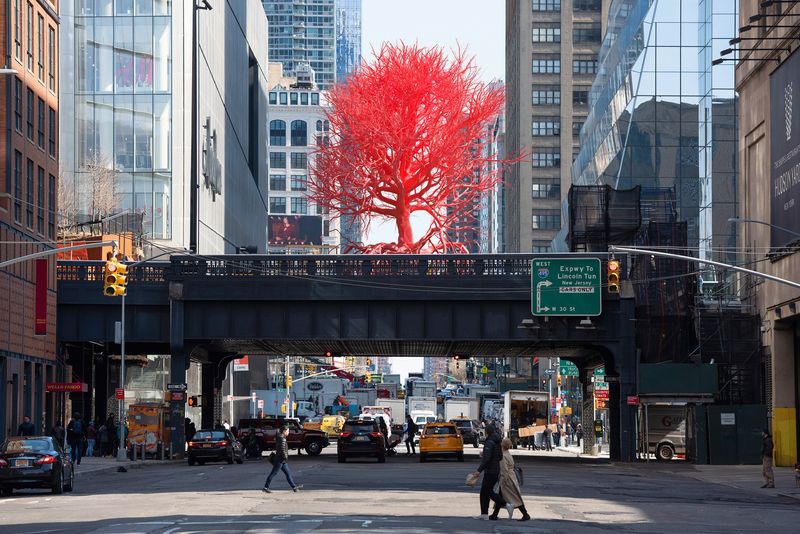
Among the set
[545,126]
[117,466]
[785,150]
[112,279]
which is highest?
[545,126]

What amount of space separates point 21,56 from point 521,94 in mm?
118539

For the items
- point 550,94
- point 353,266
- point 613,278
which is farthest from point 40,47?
point 550,94

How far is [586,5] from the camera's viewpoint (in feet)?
554

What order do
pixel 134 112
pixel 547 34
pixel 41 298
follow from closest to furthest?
pixel 41 298, pixel 134 112, pixel 547 34

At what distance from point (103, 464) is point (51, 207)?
15.5 m

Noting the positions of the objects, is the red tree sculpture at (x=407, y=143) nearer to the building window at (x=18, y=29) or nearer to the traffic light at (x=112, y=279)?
the building window at (x=18, y=29)

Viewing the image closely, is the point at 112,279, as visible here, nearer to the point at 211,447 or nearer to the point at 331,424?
the point at 211,447

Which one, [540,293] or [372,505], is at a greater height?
[540,293]

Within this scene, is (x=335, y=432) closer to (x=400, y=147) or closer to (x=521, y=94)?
(x=400, y=147)

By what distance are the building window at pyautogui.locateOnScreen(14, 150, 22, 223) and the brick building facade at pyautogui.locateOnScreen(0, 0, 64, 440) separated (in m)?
0.04

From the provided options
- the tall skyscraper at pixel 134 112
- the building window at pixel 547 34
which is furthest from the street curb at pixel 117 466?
the building window at pixel 547 34

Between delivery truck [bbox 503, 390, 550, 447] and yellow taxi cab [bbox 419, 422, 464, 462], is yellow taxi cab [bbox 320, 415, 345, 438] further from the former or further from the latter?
yellow taxi cab [bbox 419, 422, 464, 462]

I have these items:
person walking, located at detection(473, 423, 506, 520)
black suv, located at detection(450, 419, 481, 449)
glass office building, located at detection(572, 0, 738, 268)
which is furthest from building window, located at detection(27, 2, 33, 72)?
glass office building, located at detection(572, 0, 738, 268)

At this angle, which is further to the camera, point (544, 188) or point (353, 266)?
point (544, 188)
